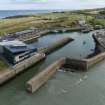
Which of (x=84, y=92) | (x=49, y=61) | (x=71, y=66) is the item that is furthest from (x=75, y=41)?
(x=84, y=92)

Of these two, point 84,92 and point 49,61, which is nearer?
point 84,92

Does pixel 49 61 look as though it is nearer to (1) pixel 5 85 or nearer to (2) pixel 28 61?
(2) pixel 28 61

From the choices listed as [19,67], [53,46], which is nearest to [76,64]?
[19,67]

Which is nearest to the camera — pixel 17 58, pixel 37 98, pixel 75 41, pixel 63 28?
pixel 37 98

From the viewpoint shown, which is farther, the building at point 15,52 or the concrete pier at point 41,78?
the building at point 15,52

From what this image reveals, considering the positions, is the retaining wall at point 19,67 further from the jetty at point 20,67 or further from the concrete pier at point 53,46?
the concrete pier at point 53,46

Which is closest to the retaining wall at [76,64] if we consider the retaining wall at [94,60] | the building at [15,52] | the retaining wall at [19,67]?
the retaining wall at [94,60]

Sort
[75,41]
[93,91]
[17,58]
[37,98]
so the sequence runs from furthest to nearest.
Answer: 1. [75,41]
2. [17,58]
3. [93,91]
4. [37,98]
